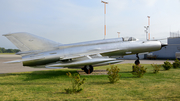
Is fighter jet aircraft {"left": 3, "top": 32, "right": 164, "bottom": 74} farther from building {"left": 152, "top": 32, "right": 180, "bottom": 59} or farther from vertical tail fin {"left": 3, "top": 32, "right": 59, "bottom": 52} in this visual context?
building {"left": 152, "top": 32, "right": 180, "bottom": 59}

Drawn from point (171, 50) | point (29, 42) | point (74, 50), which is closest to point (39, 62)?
point (29, 42)

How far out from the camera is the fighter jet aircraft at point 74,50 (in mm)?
10241

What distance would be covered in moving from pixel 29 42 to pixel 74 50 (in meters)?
3.56

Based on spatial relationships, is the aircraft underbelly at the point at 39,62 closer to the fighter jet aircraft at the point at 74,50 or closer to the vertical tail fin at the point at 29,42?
the fighter jet aircraft at the point at 74,50

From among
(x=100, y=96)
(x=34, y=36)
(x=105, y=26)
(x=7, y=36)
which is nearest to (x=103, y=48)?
(x=34, y=36)

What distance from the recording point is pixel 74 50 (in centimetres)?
1123

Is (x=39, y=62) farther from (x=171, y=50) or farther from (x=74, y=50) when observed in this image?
(x=171, y=50)

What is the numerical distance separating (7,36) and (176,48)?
122 ft

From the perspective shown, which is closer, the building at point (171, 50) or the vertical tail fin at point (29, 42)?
the vertical tail fin at point (29, 42)

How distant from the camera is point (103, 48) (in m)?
11.6

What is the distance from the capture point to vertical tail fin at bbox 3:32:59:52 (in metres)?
10.4

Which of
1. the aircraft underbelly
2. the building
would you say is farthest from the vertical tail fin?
the building

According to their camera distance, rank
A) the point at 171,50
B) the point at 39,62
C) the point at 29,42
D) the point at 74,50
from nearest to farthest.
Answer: the point at 39,62 → the point at 29,42 → the point at 74,50 → the point at 171,50

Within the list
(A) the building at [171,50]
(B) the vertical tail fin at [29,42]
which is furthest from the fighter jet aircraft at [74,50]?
(A) the building at [171,50]
